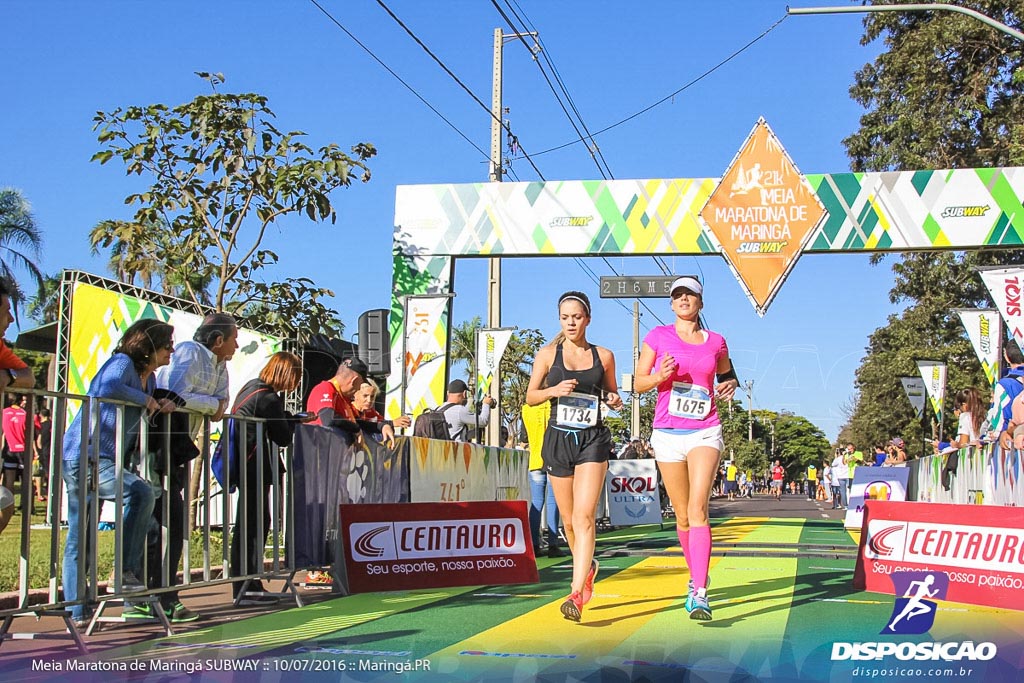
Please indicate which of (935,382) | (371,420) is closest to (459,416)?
(371,420)

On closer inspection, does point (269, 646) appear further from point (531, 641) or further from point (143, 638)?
point (531, 641)

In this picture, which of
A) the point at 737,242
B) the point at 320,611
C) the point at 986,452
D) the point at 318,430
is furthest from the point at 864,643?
the point at 737,242

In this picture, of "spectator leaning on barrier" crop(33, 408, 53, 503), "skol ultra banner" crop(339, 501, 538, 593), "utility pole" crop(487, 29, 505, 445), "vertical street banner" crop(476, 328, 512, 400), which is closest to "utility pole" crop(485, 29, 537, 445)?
"utility pole" crop(487, 29, 505, 445)

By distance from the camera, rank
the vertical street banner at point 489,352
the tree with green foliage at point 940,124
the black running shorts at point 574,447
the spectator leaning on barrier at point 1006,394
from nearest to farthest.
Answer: the black running shorts at point 574,447 < the spectator leaning on barrier at point 1006,394 < the vertical street banner at point 489,352 < the tree with green foliage at point 940,124

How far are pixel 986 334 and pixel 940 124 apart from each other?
13382 mm

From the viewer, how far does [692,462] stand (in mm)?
6516

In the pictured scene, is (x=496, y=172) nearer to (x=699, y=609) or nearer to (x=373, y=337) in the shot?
(x=373, y=337)

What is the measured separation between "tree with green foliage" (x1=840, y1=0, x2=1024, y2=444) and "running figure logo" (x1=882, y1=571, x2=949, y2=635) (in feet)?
69.7

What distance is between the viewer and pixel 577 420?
6594mm

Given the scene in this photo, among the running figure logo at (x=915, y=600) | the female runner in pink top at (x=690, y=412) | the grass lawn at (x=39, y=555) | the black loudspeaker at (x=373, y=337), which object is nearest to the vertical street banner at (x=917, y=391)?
the black loudspeaker at (x=373, y=337)

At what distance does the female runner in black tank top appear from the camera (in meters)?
6.48

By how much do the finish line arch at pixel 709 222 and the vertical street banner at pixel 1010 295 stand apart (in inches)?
45.9

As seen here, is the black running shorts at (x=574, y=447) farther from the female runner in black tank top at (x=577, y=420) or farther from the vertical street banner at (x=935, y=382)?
the vertical street banner at (x=935, y=382)

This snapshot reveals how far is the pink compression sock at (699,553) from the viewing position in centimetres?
638
